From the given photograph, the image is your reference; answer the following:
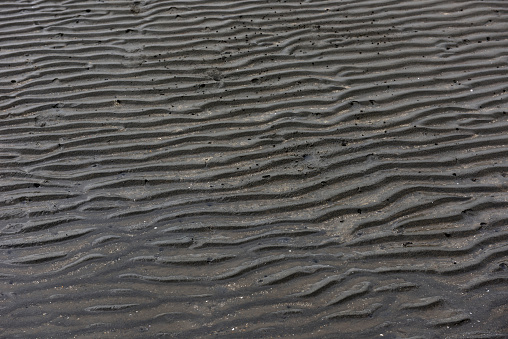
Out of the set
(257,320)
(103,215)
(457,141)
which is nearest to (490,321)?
(257,320)

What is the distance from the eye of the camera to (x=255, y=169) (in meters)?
3.69

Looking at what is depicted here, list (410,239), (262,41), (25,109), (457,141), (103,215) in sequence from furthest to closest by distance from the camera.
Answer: (262,41) → (25,109) → (457,141) → (103,215) → (410,239)

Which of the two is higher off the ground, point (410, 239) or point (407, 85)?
point (407, 85)

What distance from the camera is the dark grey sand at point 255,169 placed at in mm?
2859

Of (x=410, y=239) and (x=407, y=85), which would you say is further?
(x=407, y=85)

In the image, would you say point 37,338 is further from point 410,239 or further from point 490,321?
point 490,321

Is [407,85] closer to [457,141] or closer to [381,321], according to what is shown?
[457,141]

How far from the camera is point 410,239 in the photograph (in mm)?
3199

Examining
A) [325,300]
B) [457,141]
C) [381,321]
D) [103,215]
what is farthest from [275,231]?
[457,141]

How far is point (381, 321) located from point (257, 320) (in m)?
0.75

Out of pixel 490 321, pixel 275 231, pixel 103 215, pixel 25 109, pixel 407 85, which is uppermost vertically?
pixel 25 109

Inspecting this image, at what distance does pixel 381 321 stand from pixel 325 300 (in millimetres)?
354

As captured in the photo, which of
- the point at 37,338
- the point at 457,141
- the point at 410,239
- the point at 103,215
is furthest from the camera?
the point at 457,141

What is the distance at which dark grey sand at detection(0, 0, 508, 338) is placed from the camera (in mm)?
2859
